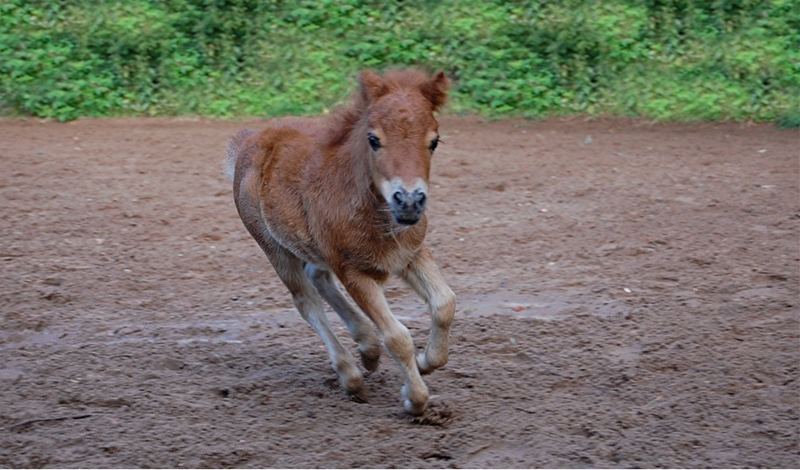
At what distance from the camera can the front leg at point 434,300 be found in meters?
5.23

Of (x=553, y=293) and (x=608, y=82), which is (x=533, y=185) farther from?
(x=608, y=82)

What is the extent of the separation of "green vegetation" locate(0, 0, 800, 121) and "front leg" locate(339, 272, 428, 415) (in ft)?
26.6

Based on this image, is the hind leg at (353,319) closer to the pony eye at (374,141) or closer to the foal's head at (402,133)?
the foal's head at (402,133)

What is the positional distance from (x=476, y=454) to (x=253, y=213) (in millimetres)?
2195

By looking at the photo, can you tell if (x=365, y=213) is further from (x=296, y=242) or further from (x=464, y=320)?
(x=464, y=320)

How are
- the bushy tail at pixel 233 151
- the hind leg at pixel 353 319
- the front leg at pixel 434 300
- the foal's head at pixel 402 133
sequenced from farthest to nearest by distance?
the bushy tail at pixel 233 151, the hind leg at pixel 353 319, the front leg at pixel 434 300, the foal's head at pixel 402 133

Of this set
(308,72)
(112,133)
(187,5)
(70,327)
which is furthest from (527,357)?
(187,5)

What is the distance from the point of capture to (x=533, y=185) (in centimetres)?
977

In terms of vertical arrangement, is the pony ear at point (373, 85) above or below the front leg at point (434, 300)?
above

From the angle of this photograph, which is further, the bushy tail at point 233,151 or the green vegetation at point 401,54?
the green vegetation at point 401,54

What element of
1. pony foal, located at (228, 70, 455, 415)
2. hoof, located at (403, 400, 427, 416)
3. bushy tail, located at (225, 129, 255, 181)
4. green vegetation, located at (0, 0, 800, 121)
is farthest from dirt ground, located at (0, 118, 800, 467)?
green vegetation, located at (0, 0, 800, 121)

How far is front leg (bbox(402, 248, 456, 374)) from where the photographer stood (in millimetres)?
5227

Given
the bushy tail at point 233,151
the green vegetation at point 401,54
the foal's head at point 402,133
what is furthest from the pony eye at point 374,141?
A: the green vegetation at point 401,54

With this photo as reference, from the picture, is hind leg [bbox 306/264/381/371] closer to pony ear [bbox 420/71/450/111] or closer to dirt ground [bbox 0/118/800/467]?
dirt ground [bbox 0/118/800/467]
